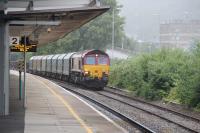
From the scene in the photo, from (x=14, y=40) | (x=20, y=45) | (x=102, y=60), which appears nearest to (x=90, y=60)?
(x=102, y=60)

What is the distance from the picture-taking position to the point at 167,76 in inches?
1207

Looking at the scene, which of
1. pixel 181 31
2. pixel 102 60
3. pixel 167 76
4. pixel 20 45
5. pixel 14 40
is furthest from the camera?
pixel 181 31

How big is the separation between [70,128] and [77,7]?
160 inches

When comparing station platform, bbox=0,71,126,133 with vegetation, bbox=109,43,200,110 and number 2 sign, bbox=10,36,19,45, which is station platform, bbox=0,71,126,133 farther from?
vegetation, bbox=109,43,200,110

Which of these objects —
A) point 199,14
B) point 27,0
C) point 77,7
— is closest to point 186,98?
point 77,7

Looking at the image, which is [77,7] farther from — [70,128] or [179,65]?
[179,65]

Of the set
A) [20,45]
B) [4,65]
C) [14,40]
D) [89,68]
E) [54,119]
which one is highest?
[14,40]

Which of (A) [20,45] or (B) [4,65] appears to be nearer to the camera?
(B) [4,65]

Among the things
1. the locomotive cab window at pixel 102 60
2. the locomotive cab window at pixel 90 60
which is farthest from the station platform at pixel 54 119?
the locomotive cab window at pixel 102 60

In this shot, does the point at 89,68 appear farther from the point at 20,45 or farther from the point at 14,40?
the point at 14,40

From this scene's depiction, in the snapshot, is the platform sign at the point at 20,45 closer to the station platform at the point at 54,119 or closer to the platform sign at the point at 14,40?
the platform sign at the point at 14,40

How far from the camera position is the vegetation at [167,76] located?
24.9 meters

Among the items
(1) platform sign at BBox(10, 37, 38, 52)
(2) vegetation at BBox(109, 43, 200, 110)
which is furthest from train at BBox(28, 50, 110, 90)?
(1) platform sign at BBox(10, 37, 38, 52)

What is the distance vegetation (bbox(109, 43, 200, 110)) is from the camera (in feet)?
81.6
